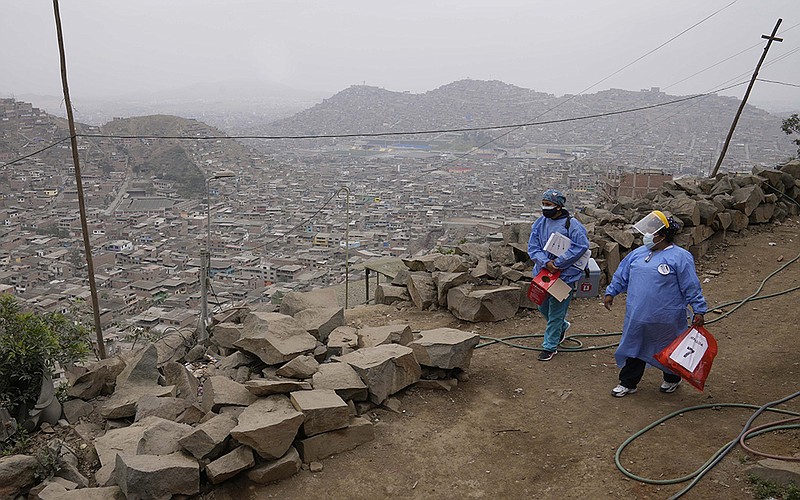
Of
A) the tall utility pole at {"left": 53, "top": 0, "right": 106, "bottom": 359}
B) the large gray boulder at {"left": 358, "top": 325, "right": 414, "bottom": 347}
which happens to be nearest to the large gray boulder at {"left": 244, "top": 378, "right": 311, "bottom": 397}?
the large gray boulder at {"left": 358, "top": 325, "right": 414, "bottom": 347}

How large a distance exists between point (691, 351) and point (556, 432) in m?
1.43

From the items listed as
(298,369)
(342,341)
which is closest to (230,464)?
(298,369)

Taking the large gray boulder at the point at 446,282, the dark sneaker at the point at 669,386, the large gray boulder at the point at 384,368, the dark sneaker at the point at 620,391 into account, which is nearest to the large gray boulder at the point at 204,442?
the large gray boulder at the point at 384,368

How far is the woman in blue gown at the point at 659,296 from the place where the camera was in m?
5.18

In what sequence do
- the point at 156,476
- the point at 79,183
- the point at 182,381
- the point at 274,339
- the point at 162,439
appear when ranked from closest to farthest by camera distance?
the point at 156,476
the point at 162,439
the point at 274,339
the point at 182,381
the point at 79,183

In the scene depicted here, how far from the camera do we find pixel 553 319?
6.63 meters

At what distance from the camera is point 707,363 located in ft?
16.9

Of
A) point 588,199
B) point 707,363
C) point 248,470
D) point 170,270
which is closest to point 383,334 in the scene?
point 248,470

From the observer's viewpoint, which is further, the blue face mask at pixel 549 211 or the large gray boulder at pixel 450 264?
the large gray boulder at pixel 450 264

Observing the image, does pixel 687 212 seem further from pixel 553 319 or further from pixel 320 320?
pixel 320 320

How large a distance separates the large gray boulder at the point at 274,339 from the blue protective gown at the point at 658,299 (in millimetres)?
3276

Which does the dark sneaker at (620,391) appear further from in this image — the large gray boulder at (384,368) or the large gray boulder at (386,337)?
the large gray boulder at (386,337)

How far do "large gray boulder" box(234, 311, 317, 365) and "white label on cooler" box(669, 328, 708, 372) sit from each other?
358 centimetres

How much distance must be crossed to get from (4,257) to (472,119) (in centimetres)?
2779
